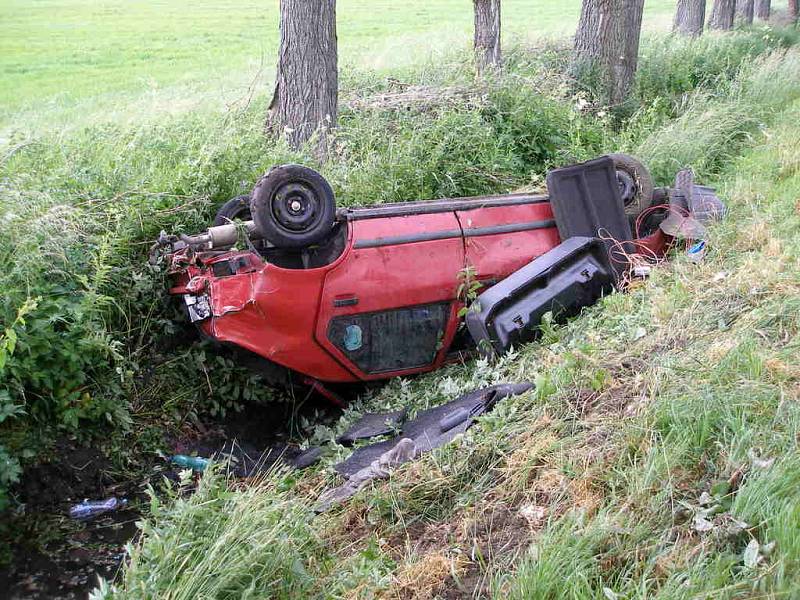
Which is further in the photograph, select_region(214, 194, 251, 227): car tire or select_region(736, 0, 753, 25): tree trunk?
select_region(736, 0, 753, 25): tree trunk

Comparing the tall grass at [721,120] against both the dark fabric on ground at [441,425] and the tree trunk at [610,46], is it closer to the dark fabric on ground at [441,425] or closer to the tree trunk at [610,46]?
the tree trunk at [610,46]

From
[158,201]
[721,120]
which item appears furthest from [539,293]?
[721,120]

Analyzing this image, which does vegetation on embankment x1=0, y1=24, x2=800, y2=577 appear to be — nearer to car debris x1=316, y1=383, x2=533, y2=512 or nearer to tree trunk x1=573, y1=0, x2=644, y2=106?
car debris x1=316, y1=383, x2=533, y2=512

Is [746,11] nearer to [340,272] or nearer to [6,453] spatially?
[340,272]

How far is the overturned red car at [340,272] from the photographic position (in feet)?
15.8

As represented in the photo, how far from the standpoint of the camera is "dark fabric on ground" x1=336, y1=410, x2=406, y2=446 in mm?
4543

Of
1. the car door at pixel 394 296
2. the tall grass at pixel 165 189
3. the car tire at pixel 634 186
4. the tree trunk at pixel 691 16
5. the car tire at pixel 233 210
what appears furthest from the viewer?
the tree trunk at pixel 691 16

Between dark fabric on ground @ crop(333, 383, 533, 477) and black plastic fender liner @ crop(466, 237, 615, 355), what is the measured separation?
57cm

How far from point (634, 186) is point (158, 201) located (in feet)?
12.5

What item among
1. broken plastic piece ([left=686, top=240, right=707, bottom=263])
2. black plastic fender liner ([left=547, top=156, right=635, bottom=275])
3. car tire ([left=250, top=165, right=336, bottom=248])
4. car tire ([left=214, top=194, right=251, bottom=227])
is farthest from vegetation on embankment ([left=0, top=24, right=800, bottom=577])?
broken plastic piece ([left=686, top=240, right=707, bottom=263])

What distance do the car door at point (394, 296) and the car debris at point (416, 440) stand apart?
747 millimetres

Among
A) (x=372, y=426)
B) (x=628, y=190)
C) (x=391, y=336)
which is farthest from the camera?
(x=628, y=190)

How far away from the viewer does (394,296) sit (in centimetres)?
518

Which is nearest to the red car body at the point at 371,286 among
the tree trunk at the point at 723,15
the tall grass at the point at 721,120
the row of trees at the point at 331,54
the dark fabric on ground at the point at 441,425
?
the dark fabric on ground at the point at 441,425
